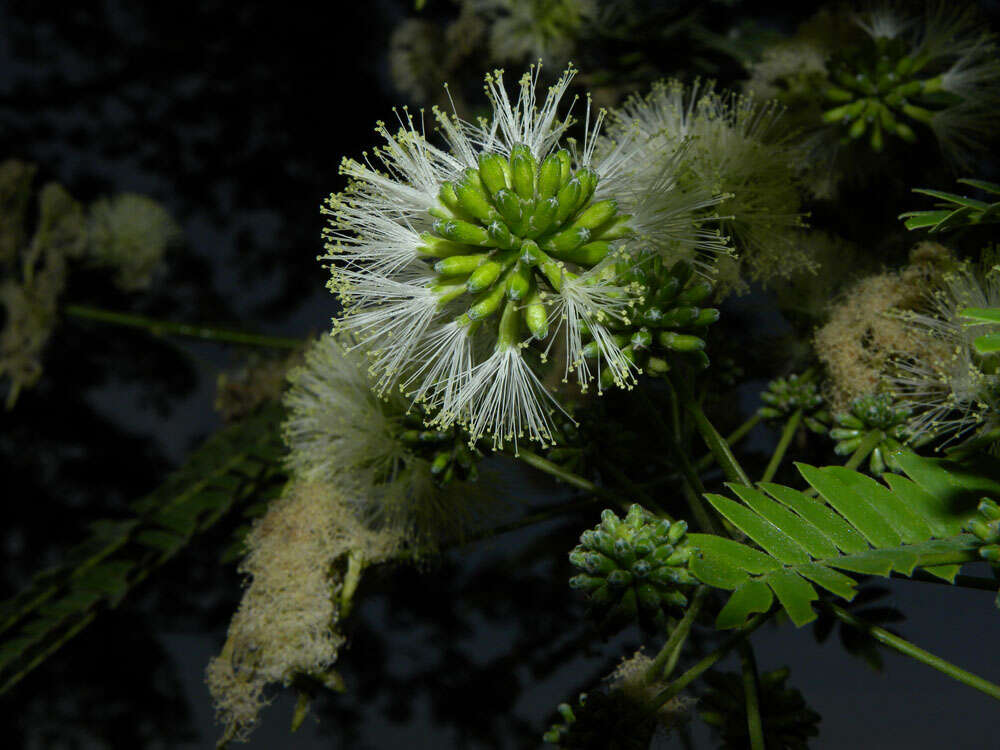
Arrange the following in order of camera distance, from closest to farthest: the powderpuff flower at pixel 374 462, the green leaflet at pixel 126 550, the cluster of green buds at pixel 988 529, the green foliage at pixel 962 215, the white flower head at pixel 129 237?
the cluster of green buds at pixel 988 529 < the green foliage at pixel 962 215 < the powderpuff flower at pixel 374 462 < the green leaflet at pixel 126 550 < the white flower head at pixel 129 237

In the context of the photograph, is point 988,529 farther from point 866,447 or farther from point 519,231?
point 519,231

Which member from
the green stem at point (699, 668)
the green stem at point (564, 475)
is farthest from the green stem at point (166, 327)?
the green stem at point (699, 668)

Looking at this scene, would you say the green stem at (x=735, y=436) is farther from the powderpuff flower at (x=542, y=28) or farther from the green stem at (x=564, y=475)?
the powderpuff flower at (x=542, y=28)

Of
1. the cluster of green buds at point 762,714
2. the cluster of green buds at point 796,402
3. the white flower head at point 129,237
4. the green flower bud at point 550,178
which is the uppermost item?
the white flower head at point 129,237

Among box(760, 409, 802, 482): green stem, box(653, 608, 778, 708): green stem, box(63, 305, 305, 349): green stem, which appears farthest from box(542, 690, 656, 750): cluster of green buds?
box(63, 305, 305, 349): green stem

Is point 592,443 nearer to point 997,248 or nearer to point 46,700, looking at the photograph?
point 997,248

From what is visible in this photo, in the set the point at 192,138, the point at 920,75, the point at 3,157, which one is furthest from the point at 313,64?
the point at 920,75
